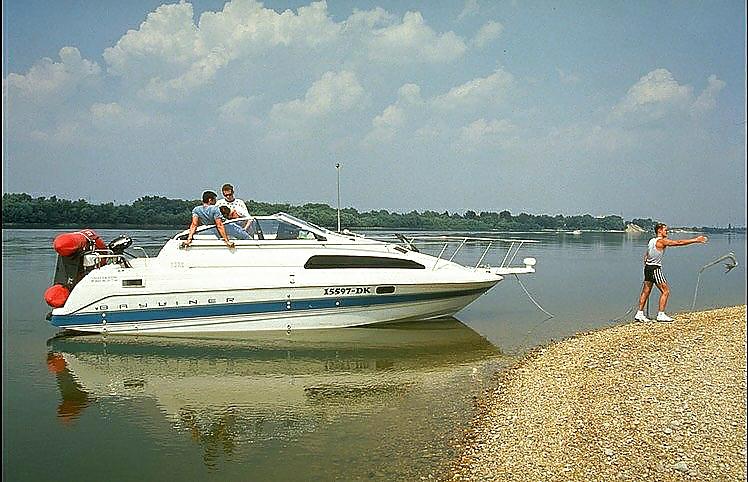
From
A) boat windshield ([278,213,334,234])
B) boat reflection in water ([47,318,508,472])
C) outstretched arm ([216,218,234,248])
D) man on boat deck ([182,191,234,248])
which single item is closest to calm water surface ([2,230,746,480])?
boat reflection in water ([47,318,508,472])

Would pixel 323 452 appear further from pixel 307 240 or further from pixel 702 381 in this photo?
pixel 307 240

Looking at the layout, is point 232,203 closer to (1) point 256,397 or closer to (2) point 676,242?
(1) point 256,397

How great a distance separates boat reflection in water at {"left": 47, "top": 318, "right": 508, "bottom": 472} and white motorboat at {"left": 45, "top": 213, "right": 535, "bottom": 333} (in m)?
0.33

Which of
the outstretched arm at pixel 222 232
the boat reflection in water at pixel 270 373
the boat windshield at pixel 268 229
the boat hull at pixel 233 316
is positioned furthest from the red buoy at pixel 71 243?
the outstretched arm at pixel 222 232

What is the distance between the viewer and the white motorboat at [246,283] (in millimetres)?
12625

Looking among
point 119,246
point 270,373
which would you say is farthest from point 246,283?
point 119,246

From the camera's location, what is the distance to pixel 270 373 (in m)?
10.4

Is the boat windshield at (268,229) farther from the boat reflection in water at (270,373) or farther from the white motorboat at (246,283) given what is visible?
the boat reflection in water at (270,373)

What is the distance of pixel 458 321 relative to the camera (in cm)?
1484

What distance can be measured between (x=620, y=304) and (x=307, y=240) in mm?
9665

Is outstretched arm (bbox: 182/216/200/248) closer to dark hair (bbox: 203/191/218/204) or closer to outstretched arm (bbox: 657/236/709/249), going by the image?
dark hair (bbox: 203/191/218/204)

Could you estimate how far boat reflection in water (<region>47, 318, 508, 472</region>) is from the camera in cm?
820

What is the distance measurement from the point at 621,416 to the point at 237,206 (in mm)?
9256

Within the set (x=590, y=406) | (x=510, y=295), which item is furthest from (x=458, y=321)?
(x=590, y=406)
